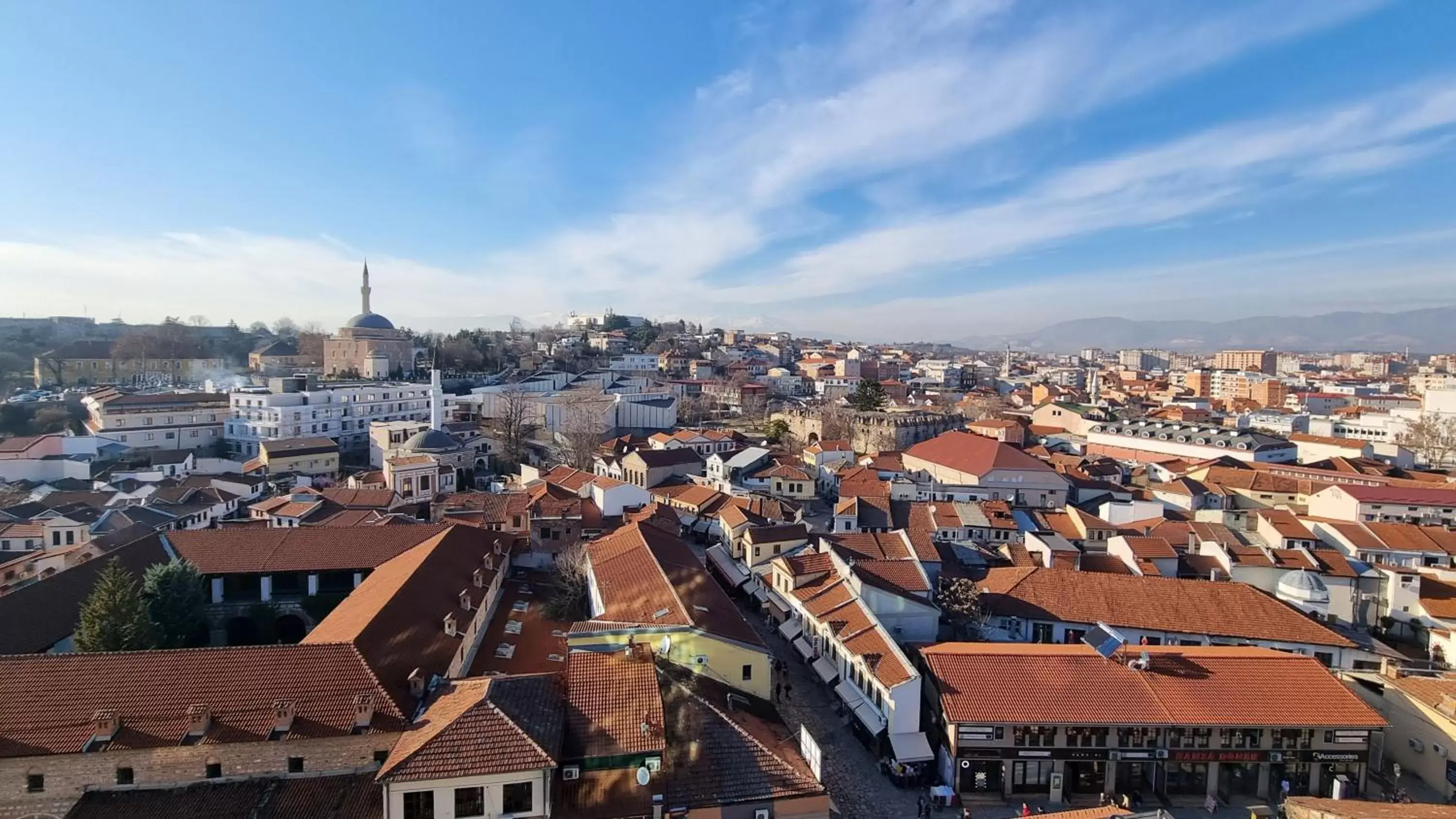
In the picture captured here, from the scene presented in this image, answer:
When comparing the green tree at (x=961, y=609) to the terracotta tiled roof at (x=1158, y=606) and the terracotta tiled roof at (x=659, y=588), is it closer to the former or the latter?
the terracotta tiled roof at (x=1158, y=606)

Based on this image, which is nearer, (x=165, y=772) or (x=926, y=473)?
(x=165, y=772)

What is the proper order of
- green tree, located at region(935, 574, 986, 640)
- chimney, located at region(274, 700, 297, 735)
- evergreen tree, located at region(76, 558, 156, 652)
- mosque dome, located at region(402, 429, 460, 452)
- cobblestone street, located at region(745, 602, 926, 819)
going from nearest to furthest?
chimney, located at region(274, 700, 297, 735), cobblestone street, located at region(745, 602, 926, 819), evergreen tree, located at region(76, 558, 156, 652), green tree, located at region(935, 574, 986, 640), mosque dome, located at region(402, 429, 460, 452)

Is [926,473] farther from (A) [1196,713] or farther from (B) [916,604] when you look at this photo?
(A) [1196,713]

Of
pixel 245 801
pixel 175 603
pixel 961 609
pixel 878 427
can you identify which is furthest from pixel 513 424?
pixel 245 801

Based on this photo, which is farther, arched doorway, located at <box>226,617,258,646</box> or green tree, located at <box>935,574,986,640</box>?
green tree, located at <box>935,574,986,640</box>

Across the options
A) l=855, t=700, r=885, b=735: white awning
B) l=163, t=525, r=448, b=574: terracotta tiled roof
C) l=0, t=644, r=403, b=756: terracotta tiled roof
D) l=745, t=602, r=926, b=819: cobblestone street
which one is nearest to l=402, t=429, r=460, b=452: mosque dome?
l=163, t=525, r=448, b=574: terracotta tiled roof

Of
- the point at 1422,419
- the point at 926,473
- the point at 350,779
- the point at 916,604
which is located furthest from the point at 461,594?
the point at 1422,419

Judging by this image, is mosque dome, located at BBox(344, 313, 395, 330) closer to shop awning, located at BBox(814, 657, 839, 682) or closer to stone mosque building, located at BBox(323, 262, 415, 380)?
stone mosque building, located at BBox(323, 262, 415, 380)
